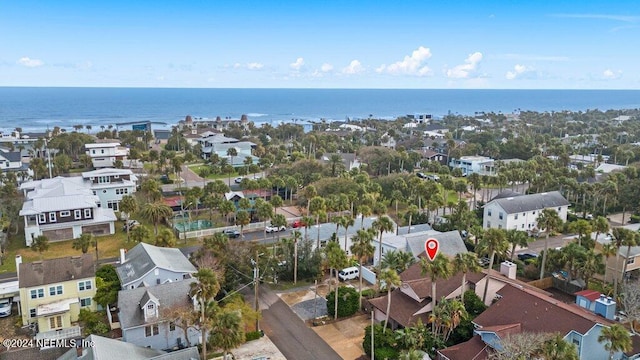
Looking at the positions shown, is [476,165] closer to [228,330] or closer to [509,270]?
[509,270]

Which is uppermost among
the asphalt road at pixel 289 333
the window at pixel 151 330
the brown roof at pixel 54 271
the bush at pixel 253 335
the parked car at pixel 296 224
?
the brown roof at pixel 54 271

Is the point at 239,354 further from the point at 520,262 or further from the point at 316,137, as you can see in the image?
the point at 316,137

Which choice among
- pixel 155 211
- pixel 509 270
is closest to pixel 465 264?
pixel 509 270

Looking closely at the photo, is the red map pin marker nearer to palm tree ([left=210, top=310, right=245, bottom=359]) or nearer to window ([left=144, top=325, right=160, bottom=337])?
palm tree ([left=210, top=310, right=245, bottom=359])

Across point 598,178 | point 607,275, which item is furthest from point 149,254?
point 598,178

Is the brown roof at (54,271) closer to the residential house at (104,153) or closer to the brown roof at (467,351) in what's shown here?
the brown roof at (467,351)

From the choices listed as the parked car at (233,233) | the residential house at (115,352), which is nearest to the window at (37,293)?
the residential house at (115,352)

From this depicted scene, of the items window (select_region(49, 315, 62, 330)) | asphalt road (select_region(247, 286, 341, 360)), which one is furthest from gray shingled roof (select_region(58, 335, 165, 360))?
asphalt road (select_region(247, 286, 341, 360))
